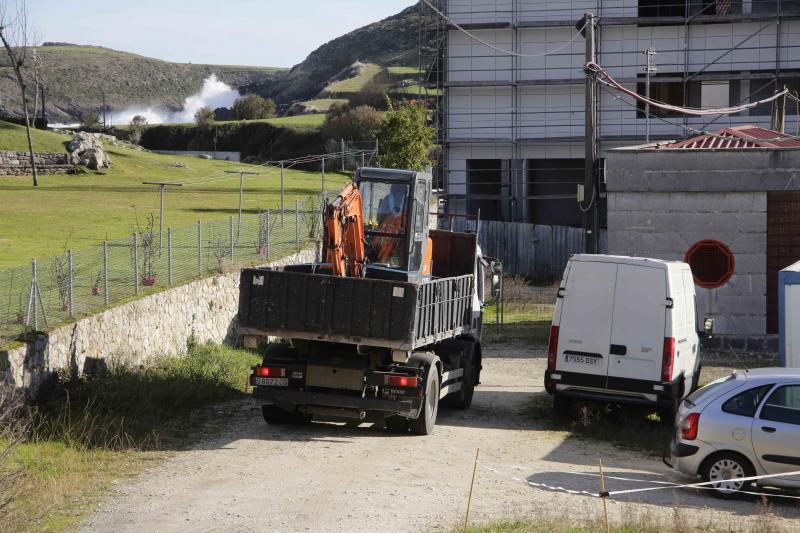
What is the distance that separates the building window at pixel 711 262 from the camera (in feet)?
80.4

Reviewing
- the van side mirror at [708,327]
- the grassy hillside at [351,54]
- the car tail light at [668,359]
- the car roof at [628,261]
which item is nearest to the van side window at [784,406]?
the car tail light at [668,359]

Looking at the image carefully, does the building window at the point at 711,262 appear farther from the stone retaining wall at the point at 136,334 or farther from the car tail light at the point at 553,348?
the stone retaining wall at the point at 136,334

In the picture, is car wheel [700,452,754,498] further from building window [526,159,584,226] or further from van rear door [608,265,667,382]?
building window [526,159,584,226]

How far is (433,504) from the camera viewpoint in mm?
12156

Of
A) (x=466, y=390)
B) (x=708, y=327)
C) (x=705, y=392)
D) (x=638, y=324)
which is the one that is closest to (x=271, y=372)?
(x=466, y=390)

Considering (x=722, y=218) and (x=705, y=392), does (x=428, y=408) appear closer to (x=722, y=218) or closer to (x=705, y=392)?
(x=705, y=392)

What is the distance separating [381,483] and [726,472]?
409 centimetres

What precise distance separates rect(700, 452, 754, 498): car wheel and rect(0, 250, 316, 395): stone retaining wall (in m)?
9.24

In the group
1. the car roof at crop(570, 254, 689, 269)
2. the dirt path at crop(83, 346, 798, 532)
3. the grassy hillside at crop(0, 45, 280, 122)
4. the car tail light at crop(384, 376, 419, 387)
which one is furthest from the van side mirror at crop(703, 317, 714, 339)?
the grassy hillside at crop(0, 45, 280, 122)

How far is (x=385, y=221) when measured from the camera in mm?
17719

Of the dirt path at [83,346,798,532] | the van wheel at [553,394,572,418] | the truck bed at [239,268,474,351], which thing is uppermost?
the truck bed at [239,268,474,351]

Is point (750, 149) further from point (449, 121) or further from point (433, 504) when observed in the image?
point (449, 121)

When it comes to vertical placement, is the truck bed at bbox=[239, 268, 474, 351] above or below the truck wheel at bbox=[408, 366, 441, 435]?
above

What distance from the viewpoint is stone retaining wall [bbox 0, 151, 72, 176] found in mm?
48031
